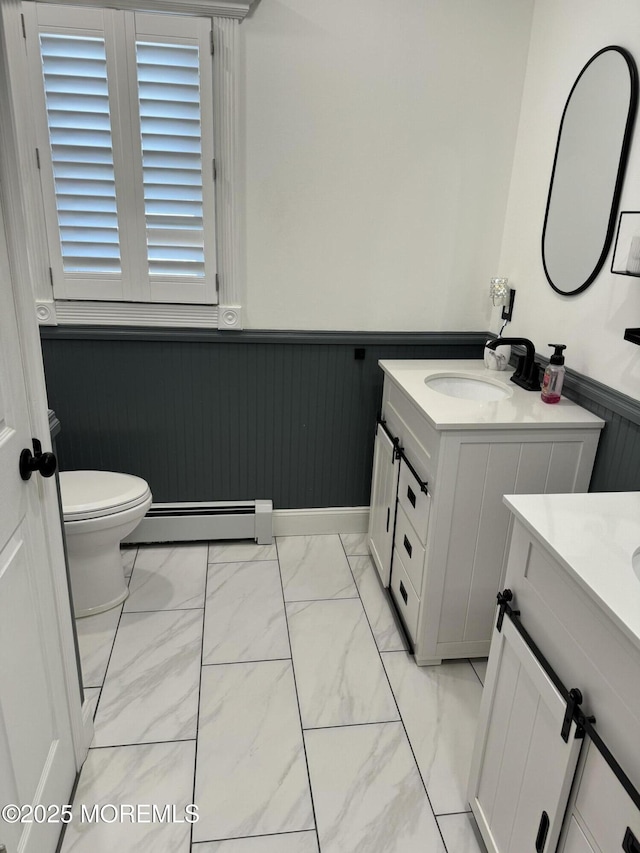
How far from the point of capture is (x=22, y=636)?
124cm

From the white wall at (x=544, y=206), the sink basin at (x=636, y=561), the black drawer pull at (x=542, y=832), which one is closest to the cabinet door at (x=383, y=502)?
the white wall at (x=544, y=206)

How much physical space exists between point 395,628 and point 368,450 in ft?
2.70

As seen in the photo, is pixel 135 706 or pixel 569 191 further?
pixel 569 191

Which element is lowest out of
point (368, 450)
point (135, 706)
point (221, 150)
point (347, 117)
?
point (135, 706)

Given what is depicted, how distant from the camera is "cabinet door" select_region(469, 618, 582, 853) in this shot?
1129 mm

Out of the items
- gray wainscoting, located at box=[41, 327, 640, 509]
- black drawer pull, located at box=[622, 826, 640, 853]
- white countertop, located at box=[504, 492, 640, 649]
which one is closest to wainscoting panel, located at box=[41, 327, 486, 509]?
gray wainscoting, located at box=[41, 327, 640, 509]

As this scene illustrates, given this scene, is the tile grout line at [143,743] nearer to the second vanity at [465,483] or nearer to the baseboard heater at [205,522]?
the second vanity at [465,483]

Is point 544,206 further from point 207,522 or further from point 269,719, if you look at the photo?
point 269,719

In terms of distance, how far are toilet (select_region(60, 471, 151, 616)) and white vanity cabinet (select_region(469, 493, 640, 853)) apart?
4.47 ft

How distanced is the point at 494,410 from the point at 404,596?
76 cm

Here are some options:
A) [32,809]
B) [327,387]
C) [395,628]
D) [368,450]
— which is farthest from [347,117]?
[32,809]

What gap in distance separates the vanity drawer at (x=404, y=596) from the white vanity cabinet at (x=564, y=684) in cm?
60

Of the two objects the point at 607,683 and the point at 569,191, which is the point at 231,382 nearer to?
the point at 569,191

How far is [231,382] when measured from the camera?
2596 mm
